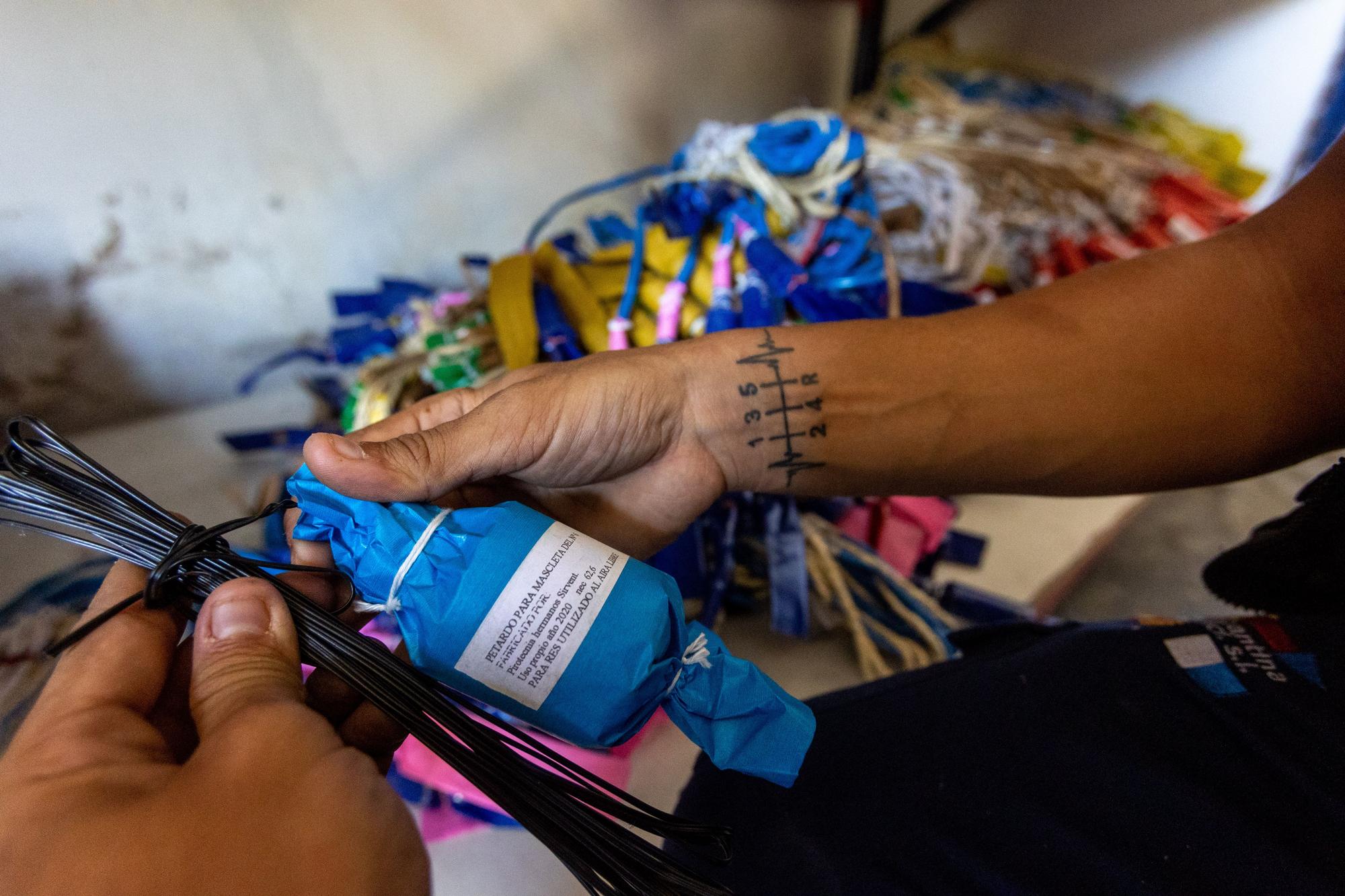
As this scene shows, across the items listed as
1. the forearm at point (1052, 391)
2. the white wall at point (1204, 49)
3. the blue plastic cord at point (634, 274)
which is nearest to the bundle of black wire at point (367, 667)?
the forearm at point (1052, 391)

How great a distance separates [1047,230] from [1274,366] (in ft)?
2.49

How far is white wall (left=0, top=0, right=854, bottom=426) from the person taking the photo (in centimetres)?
82

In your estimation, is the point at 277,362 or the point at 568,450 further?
the point at 277,362

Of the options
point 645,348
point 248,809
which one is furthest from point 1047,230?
point 248,809

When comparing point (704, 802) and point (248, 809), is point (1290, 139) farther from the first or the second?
point (248, 809)

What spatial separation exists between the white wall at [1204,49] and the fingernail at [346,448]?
2368mm

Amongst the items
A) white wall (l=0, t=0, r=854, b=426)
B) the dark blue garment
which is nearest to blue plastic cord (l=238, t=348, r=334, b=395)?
white wall (l=0, t=0, r=854, b=426)

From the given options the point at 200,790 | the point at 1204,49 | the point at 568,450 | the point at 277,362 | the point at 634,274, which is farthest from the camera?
the point at 1204,49

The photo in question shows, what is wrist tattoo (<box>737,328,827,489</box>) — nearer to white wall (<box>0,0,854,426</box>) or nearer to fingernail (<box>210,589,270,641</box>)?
fingernail (<box>210,589,270,641</box>)

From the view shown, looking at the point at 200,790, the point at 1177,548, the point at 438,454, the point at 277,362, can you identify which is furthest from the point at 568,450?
the point at 1177,548

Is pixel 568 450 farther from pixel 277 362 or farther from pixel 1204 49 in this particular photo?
pixel 1204 49

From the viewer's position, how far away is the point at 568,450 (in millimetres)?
533

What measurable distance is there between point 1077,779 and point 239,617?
1.74 ft

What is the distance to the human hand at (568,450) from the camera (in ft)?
1.48
